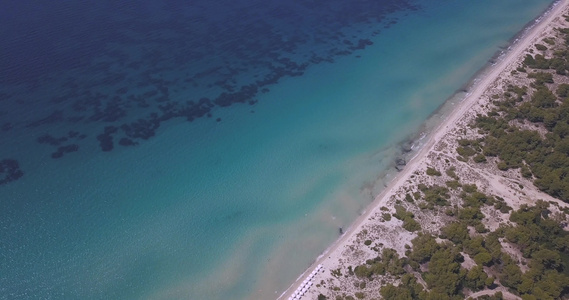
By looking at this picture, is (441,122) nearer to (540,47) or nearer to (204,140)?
(540,47)

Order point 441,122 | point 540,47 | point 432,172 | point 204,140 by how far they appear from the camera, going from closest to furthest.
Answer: point 432,172, point 204,140, point 441,122, point 540,47

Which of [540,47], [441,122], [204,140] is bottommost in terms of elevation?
[441,122]

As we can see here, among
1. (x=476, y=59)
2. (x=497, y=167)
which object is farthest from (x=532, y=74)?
(x=497, y=167)

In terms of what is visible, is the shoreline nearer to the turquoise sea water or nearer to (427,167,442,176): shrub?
the turquoise sea water

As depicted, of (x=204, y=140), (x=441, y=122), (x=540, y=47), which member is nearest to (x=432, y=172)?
(x=441, y=122)

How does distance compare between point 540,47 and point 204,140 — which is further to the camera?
point 540,47

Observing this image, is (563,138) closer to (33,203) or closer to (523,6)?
(523,6)
